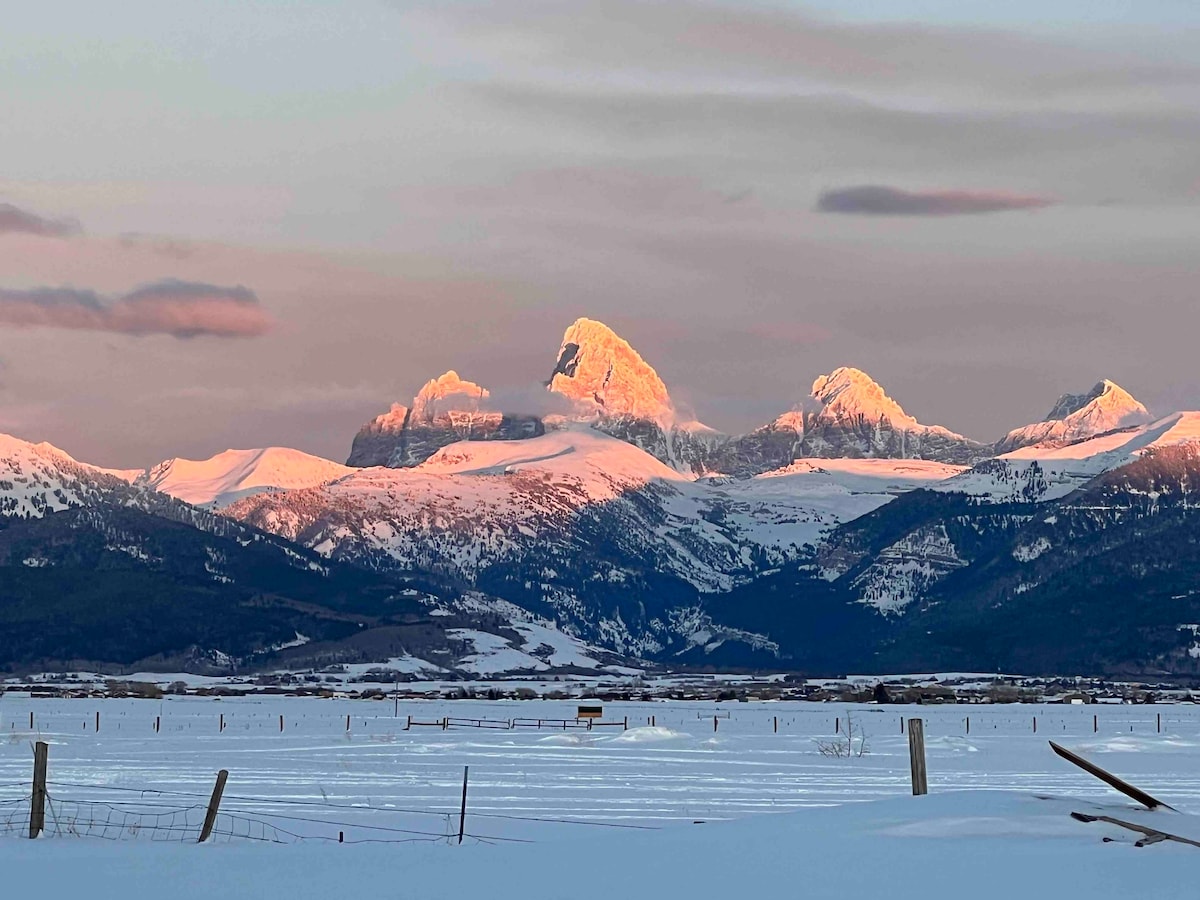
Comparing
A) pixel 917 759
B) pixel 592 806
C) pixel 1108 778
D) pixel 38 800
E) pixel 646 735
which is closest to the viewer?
pixel 1108 778

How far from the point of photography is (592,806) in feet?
156

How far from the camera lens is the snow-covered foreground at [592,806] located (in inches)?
843

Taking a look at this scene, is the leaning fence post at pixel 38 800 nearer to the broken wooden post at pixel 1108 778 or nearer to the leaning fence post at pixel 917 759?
the leaning fence post at pixel 917 759

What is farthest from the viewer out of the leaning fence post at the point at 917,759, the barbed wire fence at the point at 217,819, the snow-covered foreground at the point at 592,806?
the barbed wire fence at the point at 217,819

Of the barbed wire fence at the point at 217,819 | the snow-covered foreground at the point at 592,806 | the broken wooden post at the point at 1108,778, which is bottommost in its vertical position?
the barbed wire fence at the point at 217,819

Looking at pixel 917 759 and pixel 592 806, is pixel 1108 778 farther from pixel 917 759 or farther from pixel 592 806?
pixel 592 806

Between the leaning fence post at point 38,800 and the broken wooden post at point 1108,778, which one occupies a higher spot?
the broken wooden post at point 1108,778

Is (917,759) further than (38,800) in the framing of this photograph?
No

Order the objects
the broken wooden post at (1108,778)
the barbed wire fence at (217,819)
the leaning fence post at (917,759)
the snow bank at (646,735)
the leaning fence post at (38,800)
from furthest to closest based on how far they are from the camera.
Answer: the snow bank at (646,735) < the barbed wire fence at (217,819) < the leaning fence post at (38,800) < the leaning fence post at (917,759) < the broken wooden post at (1108,778)

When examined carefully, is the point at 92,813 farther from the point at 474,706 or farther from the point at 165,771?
the point at 474,706

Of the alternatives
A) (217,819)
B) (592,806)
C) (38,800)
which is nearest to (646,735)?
(592,806)

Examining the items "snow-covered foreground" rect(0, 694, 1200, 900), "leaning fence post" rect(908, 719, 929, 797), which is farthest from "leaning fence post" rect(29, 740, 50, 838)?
"leaning fence post" rect(908, 719, 929, 797)

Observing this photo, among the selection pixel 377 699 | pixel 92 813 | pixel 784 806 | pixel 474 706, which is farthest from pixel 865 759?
pixel 377 699

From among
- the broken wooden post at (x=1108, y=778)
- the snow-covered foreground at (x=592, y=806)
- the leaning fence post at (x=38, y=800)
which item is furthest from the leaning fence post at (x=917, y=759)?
the leaning fence post at (x=38, y=800)
